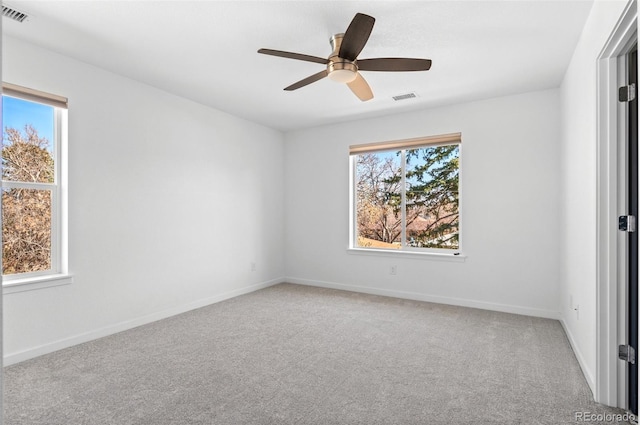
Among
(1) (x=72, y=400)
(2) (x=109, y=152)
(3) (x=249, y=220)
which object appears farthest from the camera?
(3) (x=249, y=220)

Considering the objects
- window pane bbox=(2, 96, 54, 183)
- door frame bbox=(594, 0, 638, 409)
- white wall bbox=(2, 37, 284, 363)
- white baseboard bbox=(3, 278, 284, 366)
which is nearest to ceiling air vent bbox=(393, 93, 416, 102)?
door frame bbox=(594, 0, 638, 409)

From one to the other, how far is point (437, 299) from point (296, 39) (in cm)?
337

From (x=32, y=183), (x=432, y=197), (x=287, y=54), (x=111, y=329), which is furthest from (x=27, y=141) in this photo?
(x=432, y=197)

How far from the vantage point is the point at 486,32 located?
2.80m

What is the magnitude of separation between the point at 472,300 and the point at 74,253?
414 cm

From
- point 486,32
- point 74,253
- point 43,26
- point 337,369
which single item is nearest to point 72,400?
point 74,253

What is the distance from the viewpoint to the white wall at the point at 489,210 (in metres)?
3.98

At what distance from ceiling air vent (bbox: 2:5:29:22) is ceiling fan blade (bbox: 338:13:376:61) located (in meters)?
2.20

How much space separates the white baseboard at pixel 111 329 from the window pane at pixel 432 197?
2.45m

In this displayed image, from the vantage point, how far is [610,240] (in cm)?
224

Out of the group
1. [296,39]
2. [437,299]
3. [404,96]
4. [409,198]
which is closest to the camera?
[296,39]

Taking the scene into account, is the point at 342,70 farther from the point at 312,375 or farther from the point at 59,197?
the point at 59,197

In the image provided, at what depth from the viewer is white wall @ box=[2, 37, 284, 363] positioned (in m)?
3.10

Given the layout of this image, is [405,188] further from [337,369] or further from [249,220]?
[337,369]
